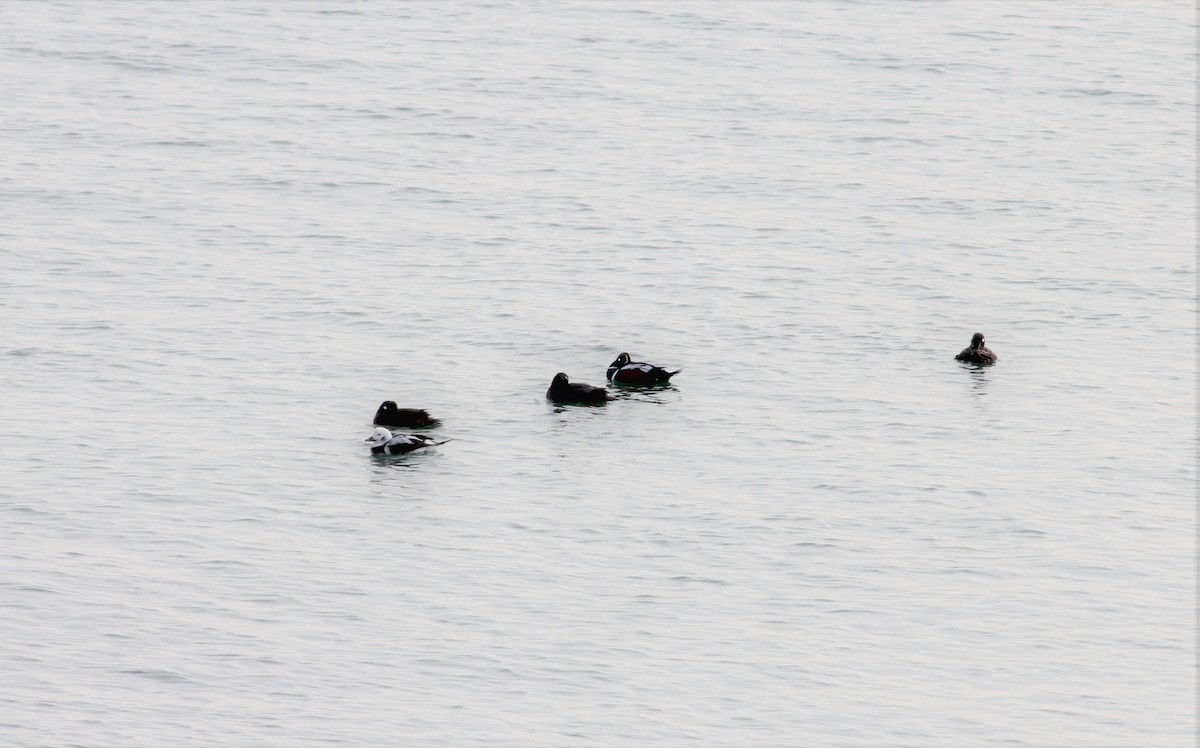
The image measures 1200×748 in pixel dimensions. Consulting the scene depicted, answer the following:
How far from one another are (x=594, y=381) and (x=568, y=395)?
6.01 feet

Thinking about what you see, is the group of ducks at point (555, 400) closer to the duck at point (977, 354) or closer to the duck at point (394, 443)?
the duck at point (394, 443)

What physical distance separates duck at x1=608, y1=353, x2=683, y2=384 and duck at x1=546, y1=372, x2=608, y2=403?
3.53ft

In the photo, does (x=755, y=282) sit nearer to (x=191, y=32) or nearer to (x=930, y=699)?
(x=930, y=699)

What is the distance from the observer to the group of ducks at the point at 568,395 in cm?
2448

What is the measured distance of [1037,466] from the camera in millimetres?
24359

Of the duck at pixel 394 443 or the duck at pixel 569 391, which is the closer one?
the duck at pixel 394 443

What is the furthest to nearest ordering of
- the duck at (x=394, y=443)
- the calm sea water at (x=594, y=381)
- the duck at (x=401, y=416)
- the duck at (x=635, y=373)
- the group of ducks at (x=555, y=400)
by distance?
the duck at (x=635, y=373) < the duck at (x=401, y=416) < the group of ducks at (x=555, y=400) < the duck at (x=394, y=443) < the calm sea water at (x=594, y=381)

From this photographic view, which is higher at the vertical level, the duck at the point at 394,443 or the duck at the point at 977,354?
the duck at the point at 977,354

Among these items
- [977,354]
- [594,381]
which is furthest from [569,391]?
[977,354]

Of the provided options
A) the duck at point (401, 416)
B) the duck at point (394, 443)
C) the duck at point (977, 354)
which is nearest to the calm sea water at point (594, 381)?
the duck at point (977, 354)

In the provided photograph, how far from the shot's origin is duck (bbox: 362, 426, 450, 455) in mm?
24359

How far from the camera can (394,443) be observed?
24344 millimetres

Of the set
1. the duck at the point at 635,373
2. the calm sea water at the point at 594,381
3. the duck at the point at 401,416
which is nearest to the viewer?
the calm sea water at the point at 594,381

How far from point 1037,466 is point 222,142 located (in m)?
24.3
